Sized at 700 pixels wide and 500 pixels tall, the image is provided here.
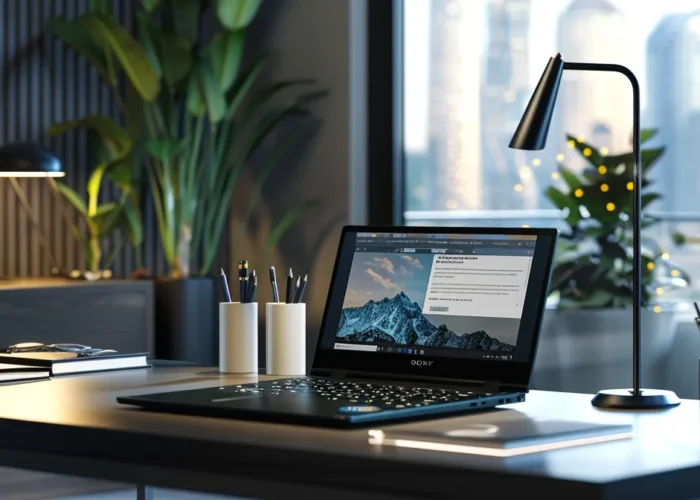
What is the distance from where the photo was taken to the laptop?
1690mm

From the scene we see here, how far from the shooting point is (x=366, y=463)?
4.30 feet

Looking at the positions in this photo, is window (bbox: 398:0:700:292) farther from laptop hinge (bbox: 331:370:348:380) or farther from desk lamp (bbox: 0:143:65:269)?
laptop hinge (bbox: 331:370:348:380)

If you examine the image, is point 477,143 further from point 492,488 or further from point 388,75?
point 492,488

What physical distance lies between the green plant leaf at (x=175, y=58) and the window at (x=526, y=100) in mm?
836

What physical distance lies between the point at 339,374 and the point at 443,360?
0.61 feet

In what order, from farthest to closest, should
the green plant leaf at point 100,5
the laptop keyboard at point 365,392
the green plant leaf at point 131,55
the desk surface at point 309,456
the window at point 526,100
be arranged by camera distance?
the green plant leaf at point 100,5 → the green plant leaf at point 131,55 → the window at point 526,100 → the laptop keyboard at point 365,392 → the desk surface at point 309,456

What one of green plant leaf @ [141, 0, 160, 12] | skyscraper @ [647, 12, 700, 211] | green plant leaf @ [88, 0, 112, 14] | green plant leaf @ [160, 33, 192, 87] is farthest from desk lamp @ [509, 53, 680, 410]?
green plant leaf @ [88, 0, 112, 14]

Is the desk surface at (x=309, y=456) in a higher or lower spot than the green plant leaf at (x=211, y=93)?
lower

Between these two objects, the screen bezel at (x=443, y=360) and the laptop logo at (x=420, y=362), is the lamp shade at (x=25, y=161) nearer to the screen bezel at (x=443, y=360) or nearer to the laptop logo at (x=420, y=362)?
the screen bezel at (x=443, y=360)

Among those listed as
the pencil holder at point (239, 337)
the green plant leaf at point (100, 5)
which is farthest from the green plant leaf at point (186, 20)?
the pencil holder at point (239, 337)

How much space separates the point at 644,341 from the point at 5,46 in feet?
8.03

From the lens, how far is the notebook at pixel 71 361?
2.18 meters

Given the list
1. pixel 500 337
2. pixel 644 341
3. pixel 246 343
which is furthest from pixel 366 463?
pixel 644 341

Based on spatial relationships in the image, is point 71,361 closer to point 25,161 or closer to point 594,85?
point 25,161
